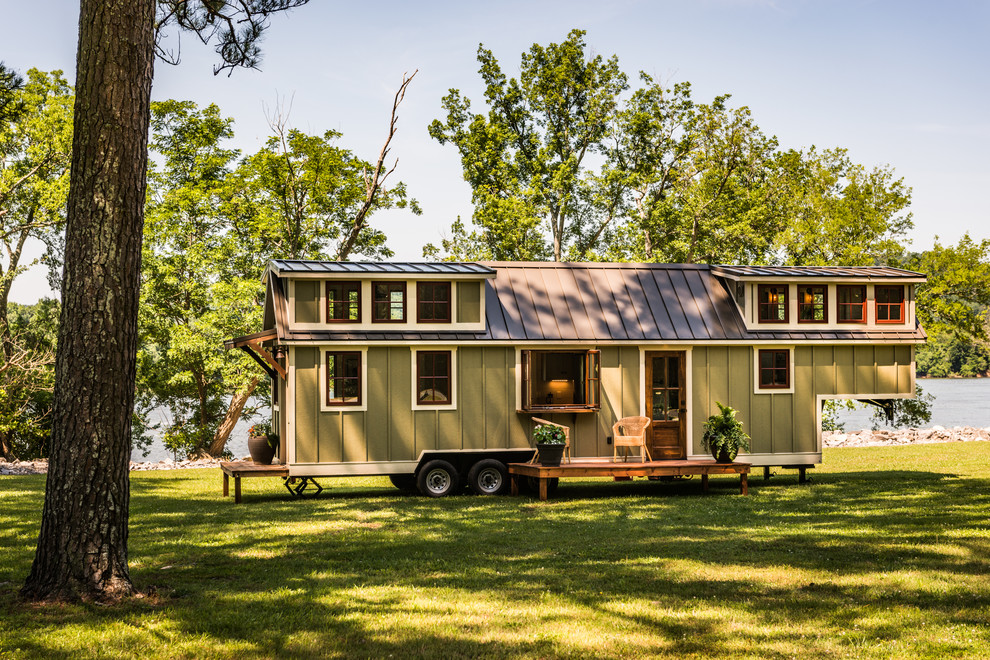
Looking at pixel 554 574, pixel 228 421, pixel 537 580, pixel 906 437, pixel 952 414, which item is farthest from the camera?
pixel 952 414

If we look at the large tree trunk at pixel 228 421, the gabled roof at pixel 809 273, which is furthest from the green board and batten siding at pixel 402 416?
the large tree trunk at pixel 228 421

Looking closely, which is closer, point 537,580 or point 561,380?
point 537,580

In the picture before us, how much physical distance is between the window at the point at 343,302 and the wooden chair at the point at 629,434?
466 cm

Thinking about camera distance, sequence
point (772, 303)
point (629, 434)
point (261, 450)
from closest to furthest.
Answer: point (261, 450)
point (629, 434)
point (772, 303)

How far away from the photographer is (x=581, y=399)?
15633 millimetres

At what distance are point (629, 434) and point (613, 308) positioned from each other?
2.29 meters

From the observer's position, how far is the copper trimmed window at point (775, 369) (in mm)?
15742

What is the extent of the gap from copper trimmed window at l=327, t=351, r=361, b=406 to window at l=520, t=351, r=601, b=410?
2717mm

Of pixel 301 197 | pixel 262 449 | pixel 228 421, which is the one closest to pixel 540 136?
pixel 301 197

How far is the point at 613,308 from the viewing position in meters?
15.8

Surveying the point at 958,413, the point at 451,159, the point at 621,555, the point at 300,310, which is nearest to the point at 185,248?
the point at 451,159

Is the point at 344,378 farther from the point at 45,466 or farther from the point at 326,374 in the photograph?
the point at 45,466

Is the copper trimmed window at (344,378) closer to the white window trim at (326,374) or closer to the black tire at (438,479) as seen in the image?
the white window trim at (326,374)

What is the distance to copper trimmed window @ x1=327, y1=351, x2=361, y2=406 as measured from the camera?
14148 millimetres
